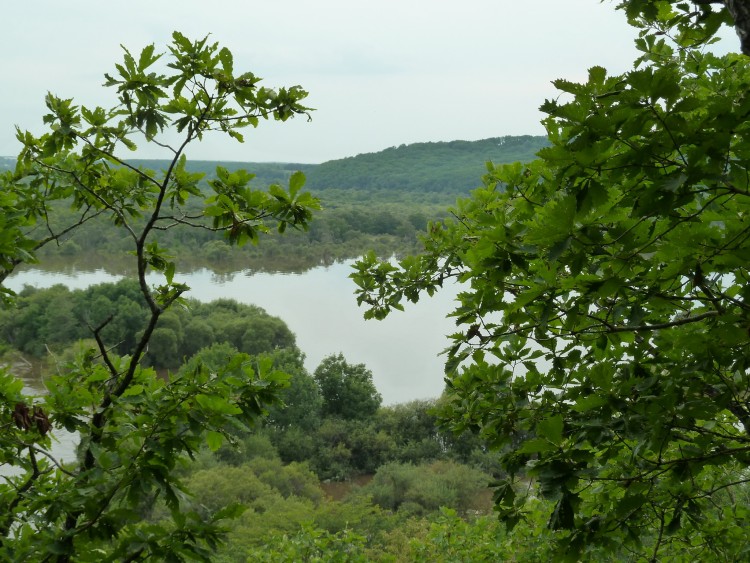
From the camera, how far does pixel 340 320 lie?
109 feet

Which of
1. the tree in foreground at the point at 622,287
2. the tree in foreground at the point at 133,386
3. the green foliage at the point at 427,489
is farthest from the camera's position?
the green foliage at the point at 427,489

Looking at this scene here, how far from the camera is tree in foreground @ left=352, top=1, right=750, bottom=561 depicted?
1158mm

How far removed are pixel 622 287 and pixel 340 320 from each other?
31.9m

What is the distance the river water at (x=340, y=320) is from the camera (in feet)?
84.5

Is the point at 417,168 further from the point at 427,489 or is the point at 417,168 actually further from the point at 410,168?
the point at 427,489

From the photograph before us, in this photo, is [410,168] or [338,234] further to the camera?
[410,168]

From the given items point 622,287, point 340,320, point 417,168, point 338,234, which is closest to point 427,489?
point 622,287

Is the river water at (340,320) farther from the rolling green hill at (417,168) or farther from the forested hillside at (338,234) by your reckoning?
the rolling green hill at (417,168)

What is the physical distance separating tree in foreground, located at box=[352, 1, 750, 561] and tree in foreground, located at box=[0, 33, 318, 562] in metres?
0.90

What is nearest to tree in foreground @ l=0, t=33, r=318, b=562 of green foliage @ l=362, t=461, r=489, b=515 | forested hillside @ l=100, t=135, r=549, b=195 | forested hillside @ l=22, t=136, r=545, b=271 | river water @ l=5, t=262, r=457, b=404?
green foliage @ l=362, t=461, r=489, b=515

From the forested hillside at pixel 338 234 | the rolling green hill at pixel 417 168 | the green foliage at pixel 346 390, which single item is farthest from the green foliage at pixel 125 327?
the rolling green hill at pixel 417 168

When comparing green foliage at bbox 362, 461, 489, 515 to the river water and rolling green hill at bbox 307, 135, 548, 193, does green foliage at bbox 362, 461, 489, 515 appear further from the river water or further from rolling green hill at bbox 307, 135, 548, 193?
rolling green hill at bbox 307, 135, 548, 193

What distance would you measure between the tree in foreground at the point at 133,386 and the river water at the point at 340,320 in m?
18.6

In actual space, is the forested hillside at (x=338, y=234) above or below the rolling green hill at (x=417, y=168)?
below
